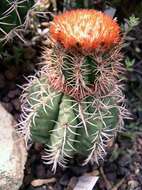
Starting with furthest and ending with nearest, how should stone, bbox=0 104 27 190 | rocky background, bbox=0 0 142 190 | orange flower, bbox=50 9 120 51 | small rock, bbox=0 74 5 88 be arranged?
small rock, bbox=0 74 5 88 → rocky background, bbox=0 0 142 190 → stone, bbox=0 104 27 190 → orange flower, bbox=50 9 120 51

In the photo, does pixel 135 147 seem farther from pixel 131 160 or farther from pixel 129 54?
pixel 129 54

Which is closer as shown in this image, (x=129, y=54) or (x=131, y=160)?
(x=131, y=160)

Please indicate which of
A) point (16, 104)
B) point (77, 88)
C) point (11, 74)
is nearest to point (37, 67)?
point (11, 74)

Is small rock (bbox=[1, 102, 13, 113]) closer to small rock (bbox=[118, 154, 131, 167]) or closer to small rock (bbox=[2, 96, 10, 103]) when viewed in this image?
small rock (bbox=[2, 96, 10, 103])

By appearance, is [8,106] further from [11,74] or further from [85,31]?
[85,31]

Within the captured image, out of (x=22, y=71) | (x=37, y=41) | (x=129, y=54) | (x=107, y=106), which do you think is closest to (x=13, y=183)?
(x=107, y=106)

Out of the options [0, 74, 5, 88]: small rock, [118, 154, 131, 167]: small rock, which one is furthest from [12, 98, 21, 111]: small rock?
[118, 154, 131, 167]: small rock

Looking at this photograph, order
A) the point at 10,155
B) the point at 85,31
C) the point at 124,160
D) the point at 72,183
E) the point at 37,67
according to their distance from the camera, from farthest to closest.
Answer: the point at 37,67
the point at 124,160
the point at 72,183
the point at 10,155
the point at 85,31
